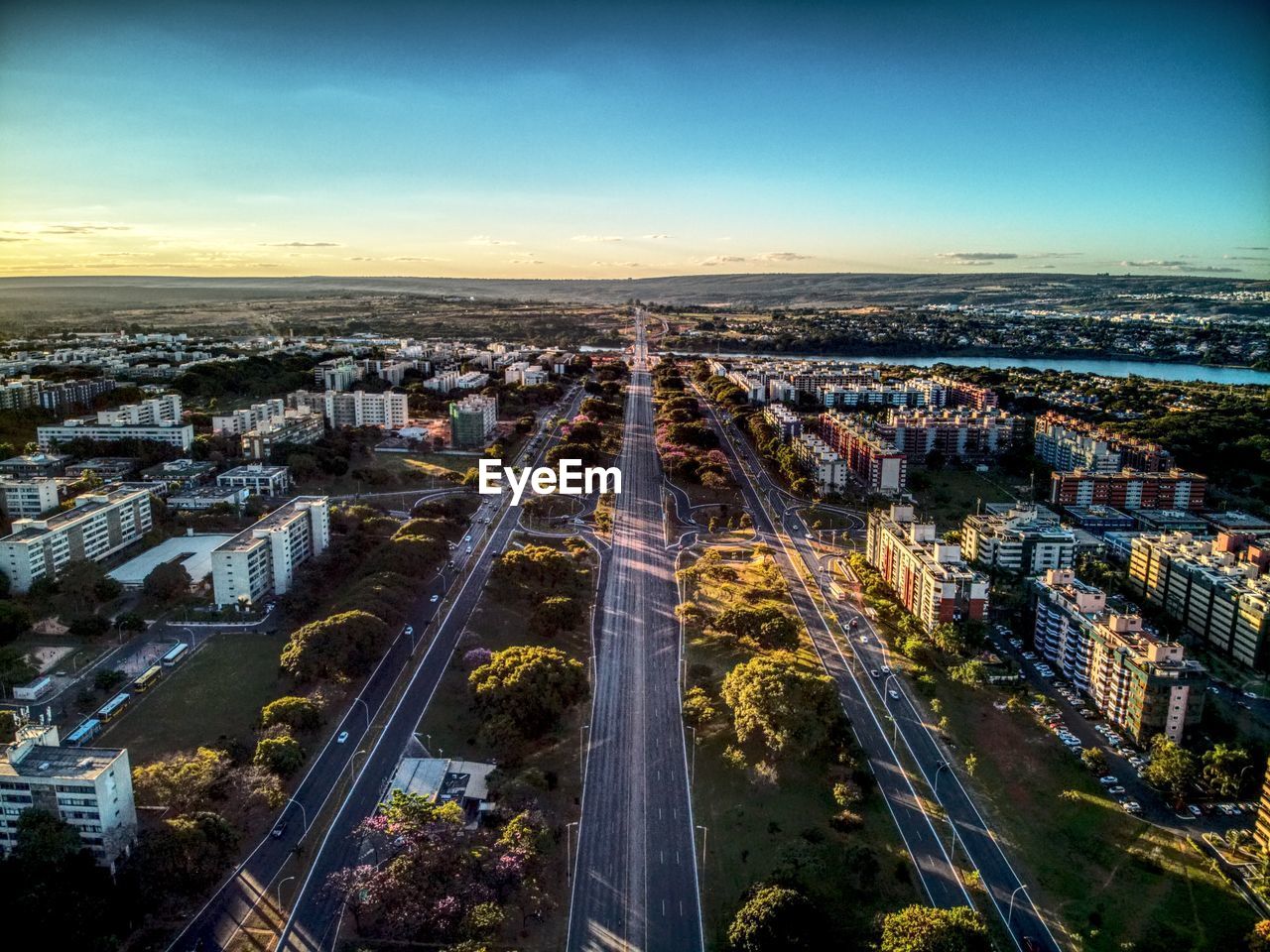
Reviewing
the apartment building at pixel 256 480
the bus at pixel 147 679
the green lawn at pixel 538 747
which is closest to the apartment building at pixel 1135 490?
the green lawn at pixel 538 747

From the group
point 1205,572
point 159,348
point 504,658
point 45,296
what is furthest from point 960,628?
point 45,296

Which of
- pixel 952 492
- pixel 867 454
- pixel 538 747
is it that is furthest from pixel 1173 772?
pixel 867 454

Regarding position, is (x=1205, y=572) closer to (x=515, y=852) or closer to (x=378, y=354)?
(x=515, y=852)

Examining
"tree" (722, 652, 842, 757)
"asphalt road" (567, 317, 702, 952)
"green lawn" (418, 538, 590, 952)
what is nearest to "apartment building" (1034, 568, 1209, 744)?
"tree" (722, 652, 842, 757)

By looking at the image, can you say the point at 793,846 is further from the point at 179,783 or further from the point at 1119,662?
the point at 179,783

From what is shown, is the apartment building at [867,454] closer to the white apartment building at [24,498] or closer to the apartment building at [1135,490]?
the apartment building at [1135,490]
